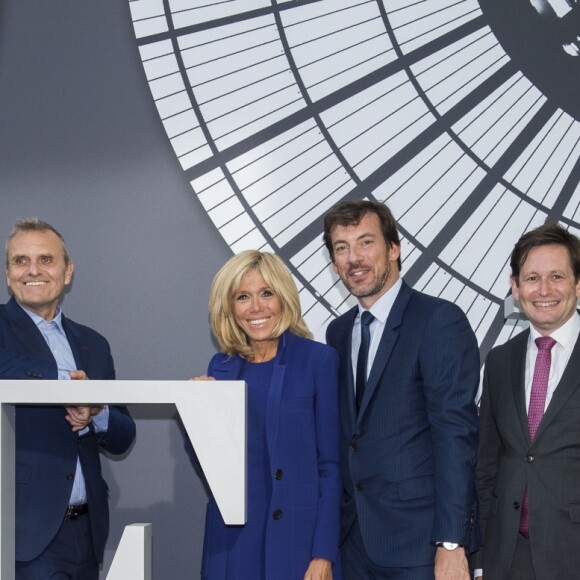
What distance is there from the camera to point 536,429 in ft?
6.97

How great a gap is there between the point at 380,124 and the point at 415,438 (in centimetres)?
150

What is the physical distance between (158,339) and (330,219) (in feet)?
3.69

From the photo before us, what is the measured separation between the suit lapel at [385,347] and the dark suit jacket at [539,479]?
360 millimetres

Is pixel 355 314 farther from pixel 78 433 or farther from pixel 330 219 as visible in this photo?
pixel 78 433

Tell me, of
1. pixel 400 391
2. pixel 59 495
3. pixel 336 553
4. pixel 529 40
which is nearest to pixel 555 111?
pixel 529 40

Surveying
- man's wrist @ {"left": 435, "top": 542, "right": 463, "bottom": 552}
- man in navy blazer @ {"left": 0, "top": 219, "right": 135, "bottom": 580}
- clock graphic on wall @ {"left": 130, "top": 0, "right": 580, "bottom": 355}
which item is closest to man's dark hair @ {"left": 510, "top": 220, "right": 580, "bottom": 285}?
man's wrist @ {"left": 435, "top": 542, "right": 463, "bottom": 552}

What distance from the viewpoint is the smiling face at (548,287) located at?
219cm

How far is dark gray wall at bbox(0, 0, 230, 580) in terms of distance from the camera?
3139 mm

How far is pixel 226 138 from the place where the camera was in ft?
10.4

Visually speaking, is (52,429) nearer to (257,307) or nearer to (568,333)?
(257,307)

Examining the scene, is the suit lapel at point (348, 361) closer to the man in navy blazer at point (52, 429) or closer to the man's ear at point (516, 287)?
the man's ear at point (516, 287)

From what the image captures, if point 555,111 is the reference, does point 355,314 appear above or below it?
below

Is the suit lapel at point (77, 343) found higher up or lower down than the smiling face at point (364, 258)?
lower down

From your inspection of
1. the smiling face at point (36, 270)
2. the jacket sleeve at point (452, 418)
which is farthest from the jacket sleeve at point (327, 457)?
the smiling face at point (36, 270)
